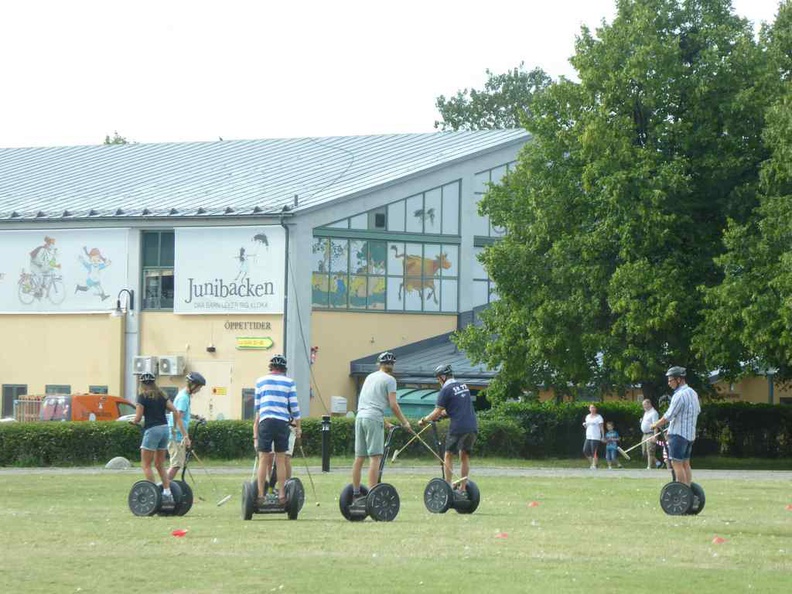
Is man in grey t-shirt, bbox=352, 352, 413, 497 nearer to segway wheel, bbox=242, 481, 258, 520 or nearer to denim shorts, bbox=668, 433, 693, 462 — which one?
segway wheel, bbox=242, 481, 258, 520

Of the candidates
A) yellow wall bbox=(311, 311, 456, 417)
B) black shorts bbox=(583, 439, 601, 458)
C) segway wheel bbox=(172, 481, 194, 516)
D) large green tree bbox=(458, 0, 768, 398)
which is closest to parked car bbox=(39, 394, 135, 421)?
yellow wall bbox=(311, 311, 456, 417)

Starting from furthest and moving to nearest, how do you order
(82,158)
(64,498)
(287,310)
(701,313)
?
(82,158) → (287,310) → (701,313) → (64,498)

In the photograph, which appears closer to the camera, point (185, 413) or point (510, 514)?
point (510, 514)

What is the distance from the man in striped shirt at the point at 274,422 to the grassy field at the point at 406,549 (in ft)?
1.91

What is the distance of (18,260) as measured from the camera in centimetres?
5559

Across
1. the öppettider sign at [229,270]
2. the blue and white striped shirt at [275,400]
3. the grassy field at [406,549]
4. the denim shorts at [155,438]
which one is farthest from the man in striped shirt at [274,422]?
the öppettider sign at [229,270]

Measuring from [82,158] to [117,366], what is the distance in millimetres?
13220

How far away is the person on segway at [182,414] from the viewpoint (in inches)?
795

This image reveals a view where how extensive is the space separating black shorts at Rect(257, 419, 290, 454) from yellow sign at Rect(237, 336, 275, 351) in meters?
33.3

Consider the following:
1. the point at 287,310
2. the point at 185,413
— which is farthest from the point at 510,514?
the point at 287,310

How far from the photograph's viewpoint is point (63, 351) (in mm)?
54531

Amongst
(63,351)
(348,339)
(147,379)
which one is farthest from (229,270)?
(147,379)

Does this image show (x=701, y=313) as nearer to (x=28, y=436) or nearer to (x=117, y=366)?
(x=28, y=436)

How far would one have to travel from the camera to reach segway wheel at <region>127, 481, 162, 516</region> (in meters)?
19.2
